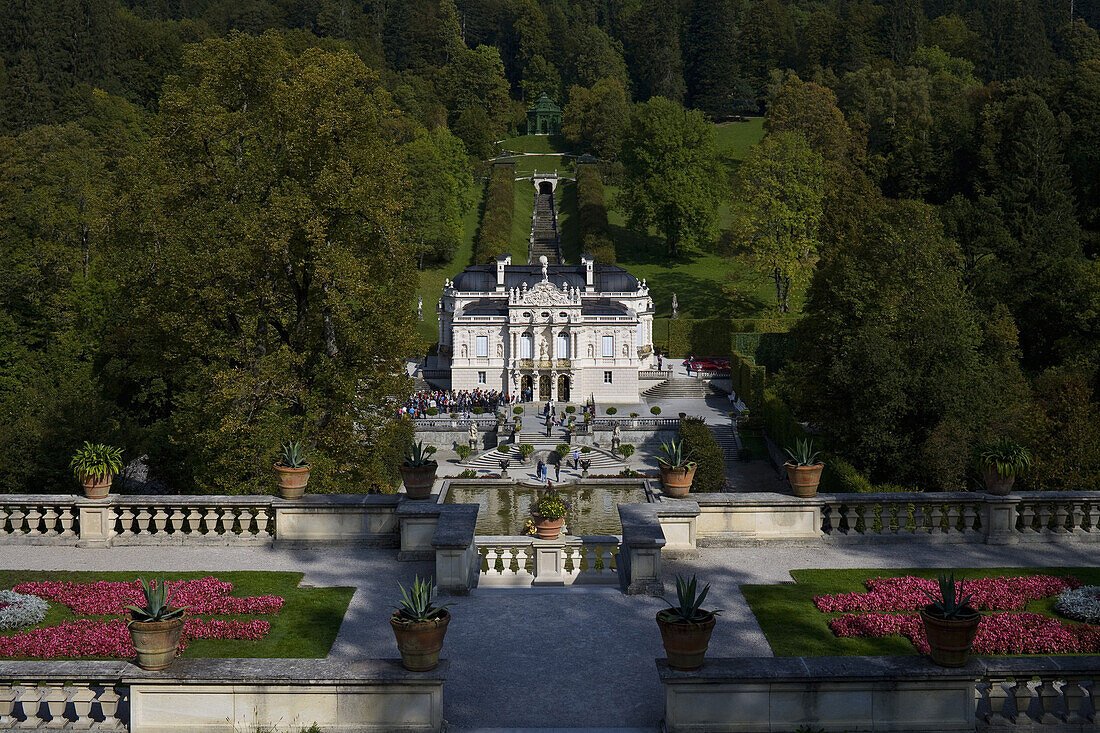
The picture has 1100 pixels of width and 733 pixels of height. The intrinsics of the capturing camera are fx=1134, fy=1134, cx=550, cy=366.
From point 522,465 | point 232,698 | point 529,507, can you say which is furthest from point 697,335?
point 232,698

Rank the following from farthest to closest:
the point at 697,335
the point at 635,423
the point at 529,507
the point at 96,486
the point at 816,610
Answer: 1. the point at 697,335
2. the point at 635,423
3. the point at 529,507
4. the point at 96,486
5. the point at 816,610

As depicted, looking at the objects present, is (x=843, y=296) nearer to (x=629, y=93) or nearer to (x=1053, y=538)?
(x=1053, y=538)

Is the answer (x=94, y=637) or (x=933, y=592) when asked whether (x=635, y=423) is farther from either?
(x=94, y=637)

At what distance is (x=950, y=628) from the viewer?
13.4 meters

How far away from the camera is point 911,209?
56844mm

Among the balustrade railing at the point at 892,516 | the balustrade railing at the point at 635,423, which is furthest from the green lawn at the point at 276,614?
the balustrade railing at the point at 635,423

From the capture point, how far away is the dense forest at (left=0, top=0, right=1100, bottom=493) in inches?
1185

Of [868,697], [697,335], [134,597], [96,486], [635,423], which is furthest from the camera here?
[697,335]

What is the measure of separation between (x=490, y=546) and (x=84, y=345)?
4117 centimetres

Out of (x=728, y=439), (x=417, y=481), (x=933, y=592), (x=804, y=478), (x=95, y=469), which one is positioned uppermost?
(x=95, y=469)

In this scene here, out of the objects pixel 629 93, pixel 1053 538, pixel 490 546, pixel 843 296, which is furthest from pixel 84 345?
pixel 629 93

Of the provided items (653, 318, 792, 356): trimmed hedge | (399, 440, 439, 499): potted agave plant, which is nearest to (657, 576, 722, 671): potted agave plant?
(399, 440, 439, 499): potted agave plant

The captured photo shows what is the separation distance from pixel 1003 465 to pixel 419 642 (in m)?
12.5

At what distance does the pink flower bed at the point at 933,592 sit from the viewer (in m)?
17.8
